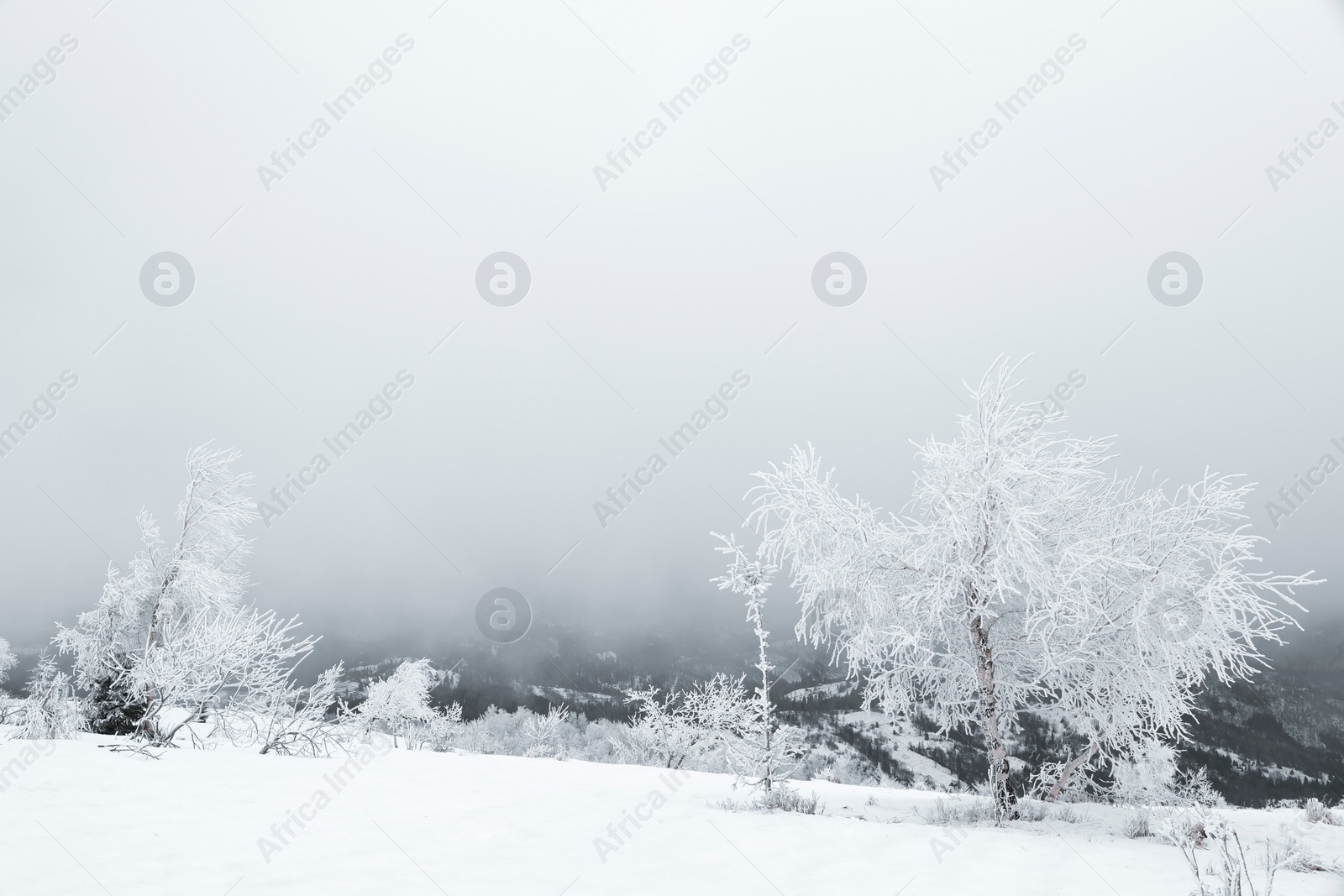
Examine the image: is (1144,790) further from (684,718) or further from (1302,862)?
(684,718)

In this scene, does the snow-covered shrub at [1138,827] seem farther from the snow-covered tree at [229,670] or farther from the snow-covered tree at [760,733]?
the snow-covered tree at [229,670]

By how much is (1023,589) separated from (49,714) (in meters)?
19.7

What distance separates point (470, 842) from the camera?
6.66 metres

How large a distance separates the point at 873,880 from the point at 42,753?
11.8m

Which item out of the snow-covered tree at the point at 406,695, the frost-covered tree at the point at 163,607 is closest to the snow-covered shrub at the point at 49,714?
the frost-covered tree at the point at 163,607

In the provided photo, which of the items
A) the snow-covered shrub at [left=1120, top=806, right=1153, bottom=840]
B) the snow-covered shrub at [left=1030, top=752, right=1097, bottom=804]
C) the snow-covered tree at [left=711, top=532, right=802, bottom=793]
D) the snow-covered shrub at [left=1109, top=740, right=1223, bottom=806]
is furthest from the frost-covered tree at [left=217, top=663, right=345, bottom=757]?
the snow-covered shrub at [left=1109, top=740, right=1223, bottom=806]

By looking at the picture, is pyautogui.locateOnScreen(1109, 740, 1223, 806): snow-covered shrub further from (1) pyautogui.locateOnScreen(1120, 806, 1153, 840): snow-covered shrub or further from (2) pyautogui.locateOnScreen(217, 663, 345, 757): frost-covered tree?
(2) pyautogui.locateOnScreen(217, 663, 345, 757): frost-covered tree

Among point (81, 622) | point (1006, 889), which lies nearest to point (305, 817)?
point (1006, 889)

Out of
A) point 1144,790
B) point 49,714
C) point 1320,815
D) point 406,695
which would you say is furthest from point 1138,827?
point 406,695

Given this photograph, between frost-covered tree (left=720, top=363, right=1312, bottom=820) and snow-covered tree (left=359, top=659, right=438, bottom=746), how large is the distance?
36171 millimetres

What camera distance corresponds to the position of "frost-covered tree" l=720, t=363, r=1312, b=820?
8922 millimetres

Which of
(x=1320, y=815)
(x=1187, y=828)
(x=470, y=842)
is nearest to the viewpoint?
(x=470, y=842)

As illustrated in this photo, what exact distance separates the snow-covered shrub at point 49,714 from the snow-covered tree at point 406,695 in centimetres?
2427

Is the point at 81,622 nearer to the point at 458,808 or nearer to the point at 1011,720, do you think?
the point at 458,808
